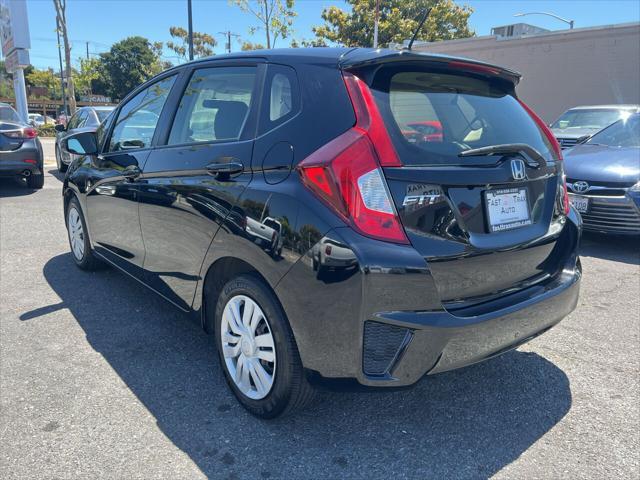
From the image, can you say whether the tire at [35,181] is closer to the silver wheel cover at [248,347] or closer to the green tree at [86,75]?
the silver wheel cover at [248,347]

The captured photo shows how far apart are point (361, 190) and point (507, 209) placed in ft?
2.58

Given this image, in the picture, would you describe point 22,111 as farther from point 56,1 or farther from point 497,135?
point 497,135

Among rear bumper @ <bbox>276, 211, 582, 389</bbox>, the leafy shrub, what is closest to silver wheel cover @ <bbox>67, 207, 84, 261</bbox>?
rear bumper @ <bbox>276, 211, 582, 389</bbox>

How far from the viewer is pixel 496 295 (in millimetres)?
2354

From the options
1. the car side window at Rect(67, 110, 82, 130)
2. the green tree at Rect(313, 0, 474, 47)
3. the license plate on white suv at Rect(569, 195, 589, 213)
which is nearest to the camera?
the license plate on white suv at Rect(569, 195, 589, 213)

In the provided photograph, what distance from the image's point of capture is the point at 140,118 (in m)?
3.67

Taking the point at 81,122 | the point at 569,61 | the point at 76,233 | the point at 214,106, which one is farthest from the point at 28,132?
the point at 569,61

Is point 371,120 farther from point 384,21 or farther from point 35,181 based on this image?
point 384,21

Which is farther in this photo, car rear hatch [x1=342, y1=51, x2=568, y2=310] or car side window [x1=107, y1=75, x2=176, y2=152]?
car side window [x1=107, y1=75, x2=176, y2=152]

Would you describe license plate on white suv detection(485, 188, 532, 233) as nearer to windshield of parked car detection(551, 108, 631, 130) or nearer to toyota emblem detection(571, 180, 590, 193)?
toyota emblem detection(571, 180, 590, 193)

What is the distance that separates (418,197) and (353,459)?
119 cm

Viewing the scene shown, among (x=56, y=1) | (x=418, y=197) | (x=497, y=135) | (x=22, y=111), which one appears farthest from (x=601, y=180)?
(x=56, y=1)

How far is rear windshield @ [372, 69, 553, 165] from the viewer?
2.17 meters

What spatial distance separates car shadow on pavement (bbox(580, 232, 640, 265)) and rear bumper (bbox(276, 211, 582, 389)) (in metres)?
4.10
